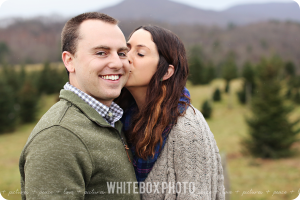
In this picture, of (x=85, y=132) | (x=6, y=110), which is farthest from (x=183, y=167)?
(x=6, y=110)

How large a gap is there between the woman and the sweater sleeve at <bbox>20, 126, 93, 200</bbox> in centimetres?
87

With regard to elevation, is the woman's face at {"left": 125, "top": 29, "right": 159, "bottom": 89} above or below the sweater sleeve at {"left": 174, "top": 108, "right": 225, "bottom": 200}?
above

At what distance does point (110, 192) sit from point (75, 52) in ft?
4.29

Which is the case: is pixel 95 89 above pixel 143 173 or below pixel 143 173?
above

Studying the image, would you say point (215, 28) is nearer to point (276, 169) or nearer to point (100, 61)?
point (276, 169)

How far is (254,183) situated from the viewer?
492 inches

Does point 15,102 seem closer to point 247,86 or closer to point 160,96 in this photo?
point 160,96

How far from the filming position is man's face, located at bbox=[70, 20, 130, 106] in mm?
2211

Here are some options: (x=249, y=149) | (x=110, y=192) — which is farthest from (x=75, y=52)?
(x=249, y=149)

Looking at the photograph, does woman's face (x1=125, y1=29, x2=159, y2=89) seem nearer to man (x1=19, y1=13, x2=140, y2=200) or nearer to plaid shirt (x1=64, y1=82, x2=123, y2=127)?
man (x1=19, y1=13, x2=140, y2=200)

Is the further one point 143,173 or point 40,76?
point 40,76

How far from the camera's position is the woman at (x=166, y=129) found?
258 cm

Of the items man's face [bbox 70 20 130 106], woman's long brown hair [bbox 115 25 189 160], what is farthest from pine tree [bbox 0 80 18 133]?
man's face [bbox 70 20 130 106]

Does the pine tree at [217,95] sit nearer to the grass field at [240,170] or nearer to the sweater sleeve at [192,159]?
the grass field at [240,170]
